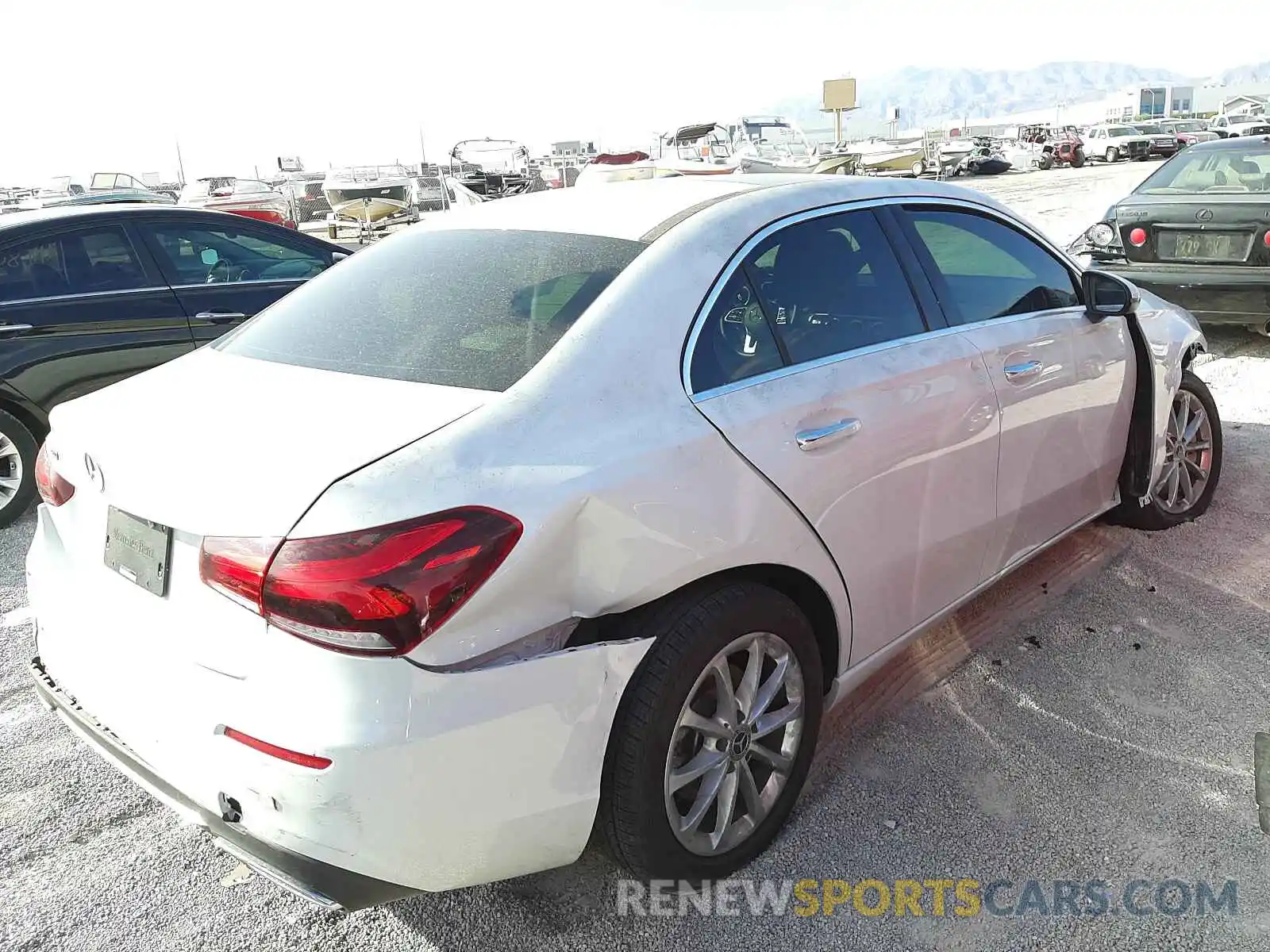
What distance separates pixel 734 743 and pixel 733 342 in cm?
94

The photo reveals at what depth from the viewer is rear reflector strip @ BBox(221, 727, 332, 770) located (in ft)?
5.81

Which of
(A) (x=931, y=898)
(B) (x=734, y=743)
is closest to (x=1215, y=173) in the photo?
(A) (x=931, y=898)

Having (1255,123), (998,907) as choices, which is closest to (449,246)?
(998,907)

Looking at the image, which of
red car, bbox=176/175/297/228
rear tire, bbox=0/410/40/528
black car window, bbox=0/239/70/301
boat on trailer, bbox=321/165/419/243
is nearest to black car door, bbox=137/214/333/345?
black car window, bbox=0/239/70/301

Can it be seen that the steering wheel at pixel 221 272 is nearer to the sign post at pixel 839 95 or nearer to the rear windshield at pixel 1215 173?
the rear windshield at pixel 1215 173

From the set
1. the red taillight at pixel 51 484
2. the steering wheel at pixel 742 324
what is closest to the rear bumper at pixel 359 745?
the red taillight at pixel 51 484

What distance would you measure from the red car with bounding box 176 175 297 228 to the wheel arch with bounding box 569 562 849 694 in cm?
1475

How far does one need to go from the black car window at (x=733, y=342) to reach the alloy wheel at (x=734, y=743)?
602 mm

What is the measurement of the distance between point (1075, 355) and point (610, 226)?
1764 mm

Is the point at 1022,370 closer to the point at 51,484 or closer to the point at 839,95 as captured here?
the point at 51,484

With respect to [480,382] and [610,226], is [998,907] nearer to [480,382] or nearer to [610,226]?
[480,382]

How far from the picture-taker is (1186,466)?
14.3ft

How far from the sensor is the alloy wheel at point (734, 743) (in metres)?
2.24

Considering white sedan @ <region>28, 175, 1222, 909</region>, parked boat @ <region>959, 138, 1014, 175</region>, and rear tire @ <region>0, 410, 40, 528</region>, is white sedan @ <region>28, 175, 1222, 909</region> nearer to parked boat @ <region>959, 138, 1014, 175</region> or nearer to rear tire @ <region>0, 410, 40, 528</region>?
rear tire @ <region>0, 410, 40, 528</region>
